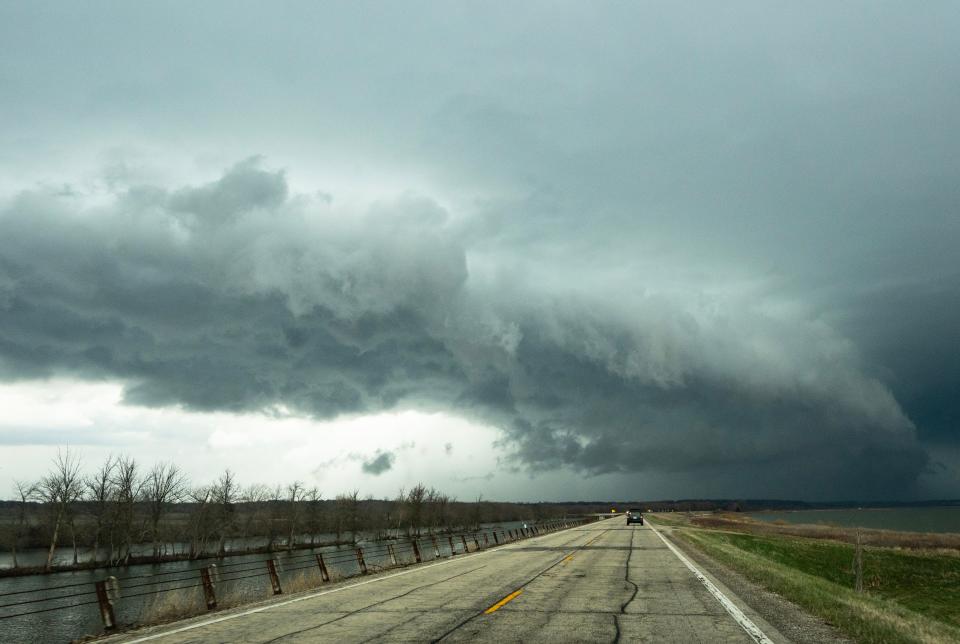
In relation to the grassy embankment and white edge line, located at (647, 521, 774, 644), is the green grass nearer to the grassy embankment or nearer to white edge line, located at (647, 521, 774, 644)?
the grassy embankment

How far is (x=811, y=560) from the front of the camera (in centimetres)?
4775

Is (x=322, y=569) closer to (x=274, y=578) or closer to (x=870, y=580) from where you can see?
(x=274, y=578)

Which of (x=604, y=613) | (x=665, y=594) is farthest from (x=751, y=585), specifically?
(x=604, y=613)

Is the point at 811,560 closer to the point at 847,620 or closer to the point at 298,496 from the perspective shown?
the point at 847,620

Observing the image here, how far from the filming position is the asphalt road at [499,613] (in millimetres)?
9844

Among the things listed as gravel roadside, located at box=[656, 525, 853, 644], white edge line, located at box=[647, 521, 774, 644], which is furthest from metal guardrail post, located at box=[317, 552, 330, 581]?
gravel roadside, located at box=[656, 525, 853, 644]

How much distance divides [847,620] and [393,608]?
27.4 feet

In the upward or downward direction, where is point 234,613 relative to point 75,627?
upward

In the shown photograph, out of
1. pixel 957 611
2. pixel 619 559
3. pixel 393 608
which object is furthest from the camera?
pixel 957 611

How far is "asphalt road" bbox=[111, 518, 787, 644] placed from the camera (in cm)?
984

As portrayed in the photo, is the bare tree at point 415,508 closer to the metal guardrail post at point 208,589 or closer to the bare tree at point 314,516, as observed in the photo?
the bare tree at point 314,516

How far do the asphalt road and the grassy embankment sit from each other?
1706mm

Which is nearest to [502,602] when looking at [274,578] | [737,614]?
[737,614]

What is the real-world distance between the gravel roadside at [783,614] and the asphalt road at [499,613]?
0.32m
